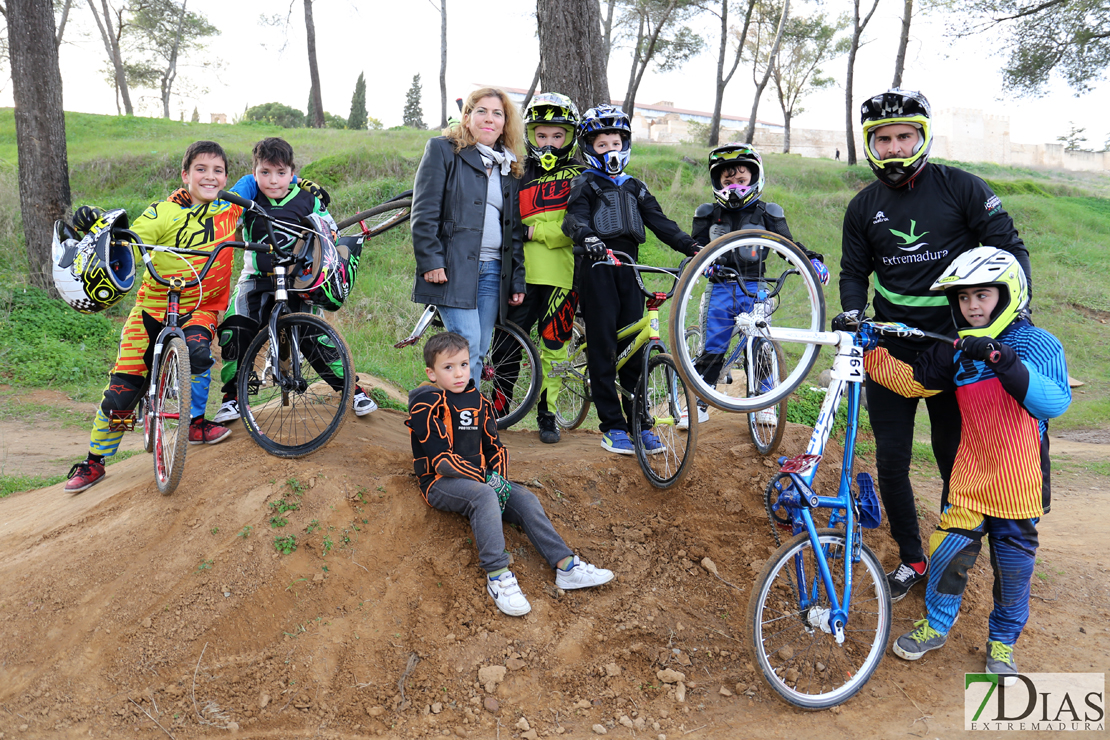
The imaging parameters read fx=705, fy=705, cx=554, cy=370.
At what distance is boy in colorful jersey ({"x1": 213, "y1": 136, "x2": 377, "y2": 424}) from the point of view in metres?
4.12

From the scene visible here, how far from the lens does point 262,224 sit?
4.22 metres

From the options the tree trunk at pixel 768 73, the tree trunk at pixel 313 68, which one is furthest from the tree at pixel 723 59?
the tree trunk at pixel 313 68

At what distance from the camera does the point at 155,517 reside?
3.73 m

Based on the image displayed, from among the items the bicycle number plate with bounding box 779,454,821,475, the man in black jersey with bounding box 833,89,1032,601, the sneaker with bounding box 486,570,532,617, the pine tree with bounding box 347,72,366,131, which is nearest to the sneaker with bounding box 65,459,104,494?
the sneaker with bounding box 486,570,532,617

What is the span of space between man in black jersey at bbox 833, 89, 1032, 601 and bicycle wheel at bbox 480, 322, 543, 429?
2.11 m

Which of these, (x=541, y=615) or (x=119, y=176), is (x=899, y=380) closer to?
(x=541, y=615)

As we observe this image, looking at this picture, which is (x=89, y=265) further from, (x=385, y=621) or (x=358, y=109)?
(x=358, y=109)

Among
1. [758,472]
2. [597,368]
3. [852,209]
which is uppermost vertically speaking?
[852,209]

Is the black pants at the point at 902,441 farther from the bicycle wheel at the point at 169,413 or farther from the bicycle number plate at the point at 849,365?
the bicycle wheel at the point at 169,413

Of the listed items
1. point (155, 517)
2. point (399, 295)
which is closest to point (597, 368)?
point (155, 517)

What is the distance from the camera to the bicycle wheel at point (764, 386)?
14.9 feet

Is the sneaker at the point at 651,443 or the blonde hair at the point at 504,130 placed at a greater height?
the blonde hair at the point at 504,130

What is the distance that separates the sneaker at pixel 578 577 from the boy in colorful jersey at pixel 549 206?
5.78 ft

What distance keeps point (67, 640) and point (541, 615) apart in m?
2.16
